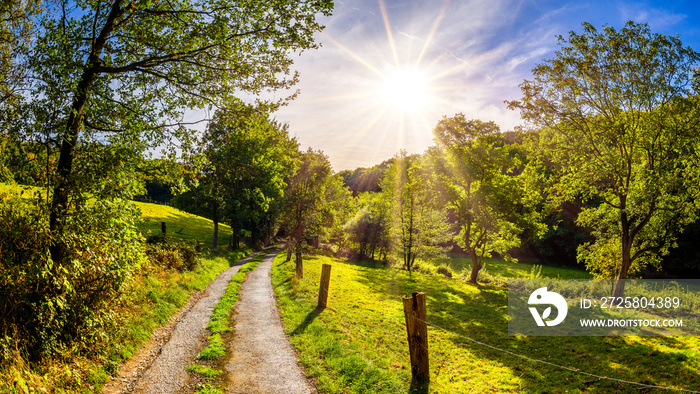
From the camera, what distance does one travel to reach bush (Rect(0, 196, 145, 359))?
679 cm

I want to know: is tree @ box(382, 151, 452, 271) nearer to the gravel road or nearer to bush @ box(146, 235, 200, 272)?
bush @ box(146, 235, 200, 272)

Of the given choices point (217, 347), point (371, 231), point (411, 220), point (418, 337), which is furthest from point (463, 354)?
point (371, 231)

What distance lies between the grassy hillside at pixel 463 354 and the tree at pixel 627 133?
269 inches

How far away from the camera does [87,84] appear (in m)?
7.82

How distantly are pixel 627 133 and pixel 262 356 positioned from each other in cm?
2046

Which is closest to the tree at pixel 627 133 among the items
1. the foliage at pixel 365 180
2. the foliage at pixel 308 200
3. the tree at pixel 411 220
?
the tree at pixel 411 220

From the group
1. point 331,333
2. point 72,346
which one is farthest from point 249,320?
point 72,346

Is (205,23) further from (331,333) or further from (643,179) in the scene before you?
(643,179)

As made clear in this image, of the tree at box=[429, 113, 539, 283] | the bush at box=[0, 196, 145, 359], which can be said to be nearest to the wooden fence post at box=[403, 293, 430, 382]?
the bush at box=[0, 196, 145, 359]

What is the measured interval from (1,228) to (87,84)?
3.69 meters

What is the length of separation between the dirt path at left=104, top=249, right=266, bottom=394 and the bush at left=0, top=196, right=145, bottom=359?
1237 millimetres

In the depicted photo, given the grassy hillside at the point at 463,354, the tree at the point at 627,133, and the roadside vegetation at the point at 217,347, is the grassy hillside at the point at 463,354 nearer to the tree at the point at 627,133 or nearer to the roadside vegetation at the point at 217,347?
the roadside vegetation at the point at 217,347

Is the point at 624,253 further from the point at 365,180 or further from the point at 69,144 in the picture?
the point at 365,180

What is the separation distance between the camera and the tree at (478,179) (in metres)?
27.4
